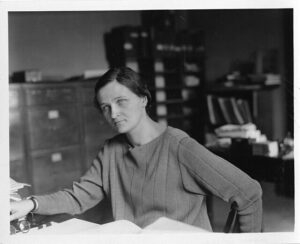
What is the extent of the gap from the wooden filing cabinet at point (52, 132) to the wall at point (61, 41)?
38 cm

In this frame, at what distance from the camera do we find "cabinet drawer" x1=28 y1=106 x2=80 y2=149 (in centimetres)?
339

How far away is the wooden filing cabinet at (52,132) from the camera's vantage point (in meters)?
3.33

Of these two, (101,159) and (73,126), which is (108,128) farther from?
(101,159)

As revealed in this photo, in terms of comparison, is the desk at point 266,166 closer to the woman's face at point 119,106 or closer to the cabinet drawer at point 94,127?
the woman's face at point 119,106

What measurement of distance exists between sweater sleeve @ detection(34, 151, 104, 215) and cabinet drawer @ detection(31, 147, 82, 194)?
2182 mm

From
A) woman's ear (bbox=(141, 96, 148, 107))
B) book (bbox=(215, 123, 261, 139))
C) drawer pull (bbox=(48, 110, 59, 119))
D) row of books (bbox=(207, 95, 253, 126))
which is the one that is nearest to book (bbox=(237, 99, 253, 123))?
row of books (bbox=(207, 95, 253, 126))

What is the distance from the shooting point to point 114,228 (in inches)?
47.6

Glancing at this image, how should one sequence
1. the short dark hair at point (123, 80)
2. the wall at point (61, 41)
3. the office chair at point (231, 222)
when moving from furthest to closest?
the wall at point (61, 41), the short dark hair at point (123, 80), the office chair at point (231, 222)

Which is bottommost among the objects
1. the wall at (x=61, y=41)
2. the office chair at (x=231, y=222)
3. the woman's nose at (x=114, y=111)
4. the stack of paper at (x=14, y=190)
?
the office chair at (x=231, y=222)

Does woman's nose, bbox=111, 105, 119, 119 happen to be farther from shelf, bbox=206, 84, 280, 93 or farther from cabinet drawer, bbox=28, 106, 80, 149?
shelf, bbox=206, 84, 280, 93

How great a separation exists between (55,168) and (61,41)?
1.27m

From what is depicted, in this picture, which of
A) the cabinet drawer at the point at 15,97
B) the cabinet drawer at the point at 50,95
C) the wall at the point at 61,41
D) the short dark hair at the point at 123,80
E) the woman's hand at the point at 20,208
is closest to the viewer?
the woman's hand at the point at 20,208

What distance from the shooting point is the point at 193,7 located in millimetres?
1424

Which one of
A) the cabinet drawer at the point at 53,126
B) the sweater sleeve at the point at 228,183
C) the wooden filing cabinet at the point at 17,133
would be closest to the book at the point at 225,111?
the cabinet drawer at the point at 53,126
